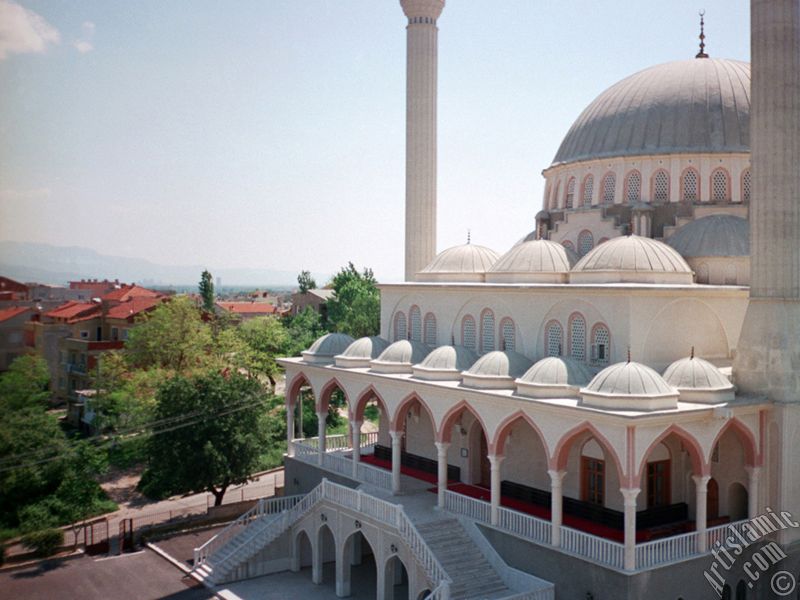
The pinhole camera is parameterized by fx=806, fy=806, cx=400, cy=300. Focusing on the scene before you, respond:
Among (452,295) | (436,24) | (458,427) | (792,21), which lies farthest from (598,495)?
(436,24)

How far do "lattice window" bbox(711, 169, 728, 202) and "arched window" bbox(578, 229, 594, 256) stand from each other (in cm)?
364

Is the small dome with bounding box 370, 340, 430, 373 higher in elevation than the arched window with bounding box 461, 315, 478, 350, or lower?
lower

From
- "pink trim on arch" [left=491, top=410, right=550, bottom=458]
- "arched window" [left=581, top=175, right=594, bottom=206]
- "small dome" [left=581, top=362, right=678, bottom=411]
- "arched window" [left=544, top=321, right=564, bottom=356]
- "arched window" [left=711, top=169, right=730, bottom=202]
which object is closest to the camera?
"small dome" [left=581, top=362, right=678, bottom=411]

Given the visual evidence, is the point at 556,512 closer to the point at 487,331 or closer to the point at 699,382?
the point at 699,382

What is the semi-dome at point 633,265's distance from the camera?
1922cm

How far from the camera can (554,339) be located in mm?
20172

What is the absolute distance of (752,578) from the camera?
17312mm

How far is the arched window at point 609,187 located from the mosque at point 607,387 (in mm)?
93

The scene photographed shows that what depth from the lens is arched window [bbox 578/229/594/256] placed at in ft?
79.9

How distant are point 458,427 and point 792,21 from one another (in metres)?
12.8

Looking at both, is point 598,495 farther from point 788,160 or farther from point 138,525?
point 138,525

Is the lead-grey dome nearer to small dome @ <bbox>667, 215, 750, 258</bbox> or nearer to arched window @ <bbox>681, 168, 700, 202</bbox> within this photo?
arched window @ <bbox>681, 168, 700, 202</bbox>

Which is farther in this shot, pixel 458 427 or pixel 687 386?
pixel 458 427

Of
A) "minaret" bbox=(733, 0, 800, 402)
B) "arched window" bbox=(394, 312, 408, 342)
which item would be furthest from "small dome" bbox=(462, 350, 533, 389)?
"arched window" bbox=(394, 312, 408, 342)
